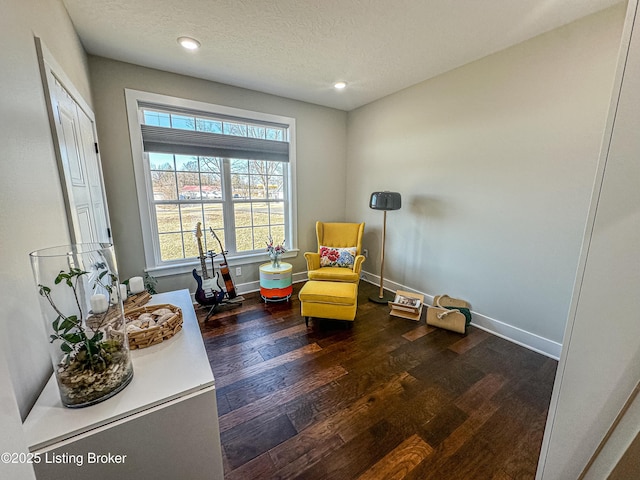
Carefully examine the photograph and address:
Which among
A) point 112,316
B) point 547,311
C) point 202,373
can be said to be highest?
point 112,316

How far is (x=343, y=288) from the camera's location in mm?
2621

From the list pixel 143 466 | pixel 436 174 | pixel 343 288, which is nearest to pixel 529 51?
pixel 436 174

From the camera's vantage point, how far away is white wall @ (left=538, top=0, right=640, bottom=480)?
64 cm

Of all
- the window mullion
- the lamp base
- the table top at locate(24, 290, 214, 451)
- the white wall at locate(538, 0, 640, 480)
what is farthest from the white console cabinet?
the lamp base

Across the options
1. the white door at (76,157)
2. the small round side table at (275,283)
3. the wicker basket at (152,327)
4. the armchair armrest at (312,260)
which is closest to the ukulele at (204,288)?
the small round side table at (275,283)

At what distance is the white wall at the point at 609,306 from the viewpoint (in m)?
0.64

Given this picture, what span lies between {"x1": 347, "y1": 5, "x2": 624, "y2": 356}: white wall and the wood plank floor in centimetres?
55

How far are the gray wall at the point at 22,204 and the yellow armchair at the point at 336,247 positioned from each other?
7.42 ft

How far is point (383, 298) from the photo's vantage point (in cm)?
329

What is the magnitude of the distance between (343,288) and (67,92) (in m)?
2.53

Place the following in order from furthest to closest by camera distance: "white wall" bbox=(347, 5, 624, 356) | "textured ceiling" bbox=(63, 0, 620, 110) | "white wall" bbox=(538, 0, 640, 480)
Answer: "white wall" bbox=(347, 5, 624, 356), "textured ceiling" bbox=(63, 0, 620, 110), "white wall" bbox=(538, 0, 640, 480)

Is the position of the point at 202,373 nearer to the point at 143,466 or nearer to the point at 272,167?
the point at 143,466

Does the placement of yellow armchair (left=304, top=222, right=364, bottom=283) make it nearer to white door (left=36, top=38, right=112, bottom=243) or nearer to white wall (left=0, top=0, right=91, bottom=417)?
white door (left=36, top=38, right=112, bottom=243)

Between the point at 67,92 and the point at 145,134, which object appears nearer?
the point at 67,92
